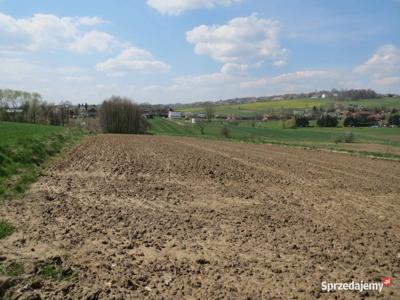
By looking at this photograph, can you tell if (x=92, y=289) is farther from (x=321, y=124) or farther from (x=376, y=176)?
(x=321, y=124)

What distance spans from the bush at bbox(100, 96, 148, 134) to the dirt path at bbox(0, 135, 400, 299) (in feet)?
185

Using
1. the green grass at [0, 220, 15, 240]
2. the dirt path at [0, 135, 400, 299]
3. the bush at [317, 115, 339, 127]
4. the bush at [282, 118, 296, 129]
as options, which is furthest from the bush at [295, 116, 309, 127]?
the green grass at [0, 220, 15, 240]

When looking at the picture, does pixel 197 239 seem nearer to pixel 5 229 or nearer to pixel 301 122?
pixel 5 229

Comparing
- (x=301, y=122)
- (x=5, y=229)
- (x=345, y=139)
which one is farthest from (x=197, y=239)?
(x=301, y=122)

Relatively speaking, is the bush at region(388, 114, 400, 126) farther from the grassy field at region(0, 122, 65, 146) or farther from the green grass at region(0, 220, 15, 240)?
the green grass at region(0, 220, 15, 240)

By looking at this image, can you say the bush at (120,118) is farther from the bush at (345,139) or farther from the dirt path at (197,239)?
the dirt path at (197,239)

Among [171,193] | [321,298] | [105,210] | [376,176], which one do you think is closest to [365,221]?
[321,298]

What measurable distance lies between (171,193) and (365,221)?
534 centimetres

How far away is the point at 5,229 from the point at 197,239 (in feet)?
11.9

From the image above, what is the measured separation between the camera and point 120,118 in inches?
2712

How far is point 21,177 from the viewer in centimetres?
1266

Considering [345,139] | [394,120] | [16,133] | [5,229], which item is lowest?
[345,139]

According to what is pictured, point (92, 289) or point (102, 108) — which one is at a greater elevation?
point (102, 108)

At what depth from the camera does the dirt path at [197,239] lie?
16.9 feet
